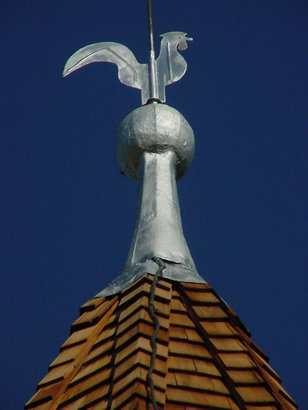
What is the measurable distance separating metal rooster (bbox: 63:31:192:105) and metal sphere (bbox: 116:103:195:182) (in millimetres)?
416

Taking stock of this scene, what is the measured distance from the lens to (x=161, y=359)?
24.1 ft

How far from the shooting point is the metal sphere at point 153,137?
381 inches

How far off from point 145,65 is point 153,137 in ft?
4.24

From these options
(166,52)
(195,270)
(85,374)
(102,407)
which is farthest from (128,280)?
(166,52)

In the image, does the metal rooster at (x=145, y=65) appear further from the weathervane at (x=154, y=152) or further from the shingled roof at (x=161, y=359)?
the shingled roof at (x=161, y=359)

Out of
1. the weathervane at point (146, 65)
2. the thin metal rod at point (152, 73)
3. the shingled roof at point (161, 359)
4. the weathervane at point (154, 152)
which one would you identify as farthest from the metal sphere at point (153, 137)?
the shingled roof at point (161, 359)

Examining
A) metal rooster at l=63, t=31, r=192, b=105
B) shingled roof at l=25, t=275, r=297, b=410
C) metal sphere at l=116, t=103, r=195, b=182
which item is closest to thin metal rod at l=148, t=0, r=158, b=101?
metal rooster at l=63, t=31, r=192, b=105

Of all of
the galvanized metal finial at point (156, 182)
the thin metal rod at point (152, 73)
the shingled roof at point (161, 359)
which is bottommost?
the shingled roof at point (161, 359)

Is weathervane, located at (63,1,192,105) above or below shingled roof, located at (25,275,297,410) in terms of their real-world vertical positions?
above

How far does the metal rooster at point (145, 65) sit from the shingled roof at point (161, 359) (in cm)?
267

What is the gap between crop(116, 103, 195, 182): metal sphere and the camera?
381 inches

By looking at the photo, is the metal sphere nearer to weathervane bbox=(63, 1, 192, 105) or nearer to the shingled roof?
weathervane bbox=(63, 1, 192, 105)

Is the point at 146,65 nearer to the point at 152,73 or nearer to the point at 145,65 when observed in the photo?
the point at 145,65

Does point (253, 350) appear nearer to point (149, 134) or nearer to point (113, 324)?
point (113, 324)
